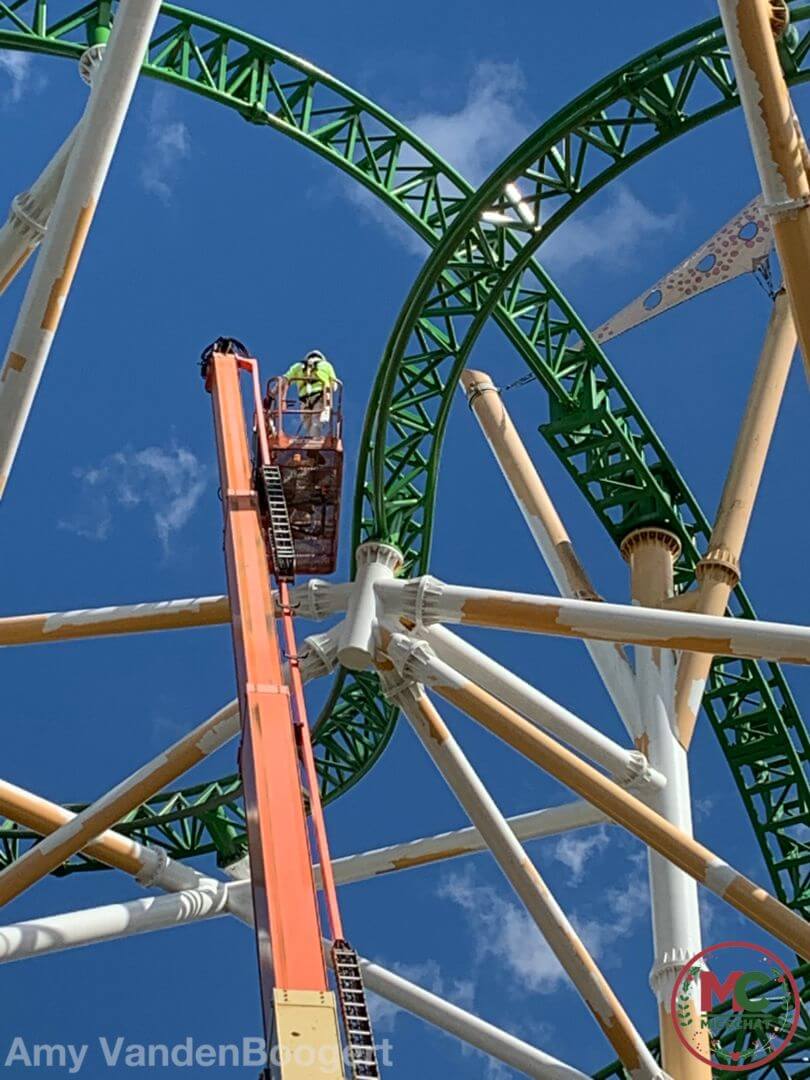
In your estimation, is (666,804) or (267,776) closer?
(267,776)

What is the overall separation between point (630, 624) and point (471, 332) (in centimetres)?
411

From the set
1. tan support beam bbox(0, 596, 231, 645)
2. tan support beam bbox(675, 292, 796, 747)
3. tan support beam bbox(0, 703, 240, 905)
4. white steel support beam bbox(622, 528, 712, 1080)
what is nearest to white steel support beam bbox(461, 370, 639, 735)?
white steel support beam bbox(622, 528, 712, 1080)

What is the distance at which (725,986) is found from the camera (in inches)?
703

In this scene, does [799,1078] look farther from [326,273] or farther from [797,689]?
[326,273]

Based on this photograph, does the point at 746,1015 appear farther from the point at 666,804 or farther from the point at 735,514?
the point at 735,514

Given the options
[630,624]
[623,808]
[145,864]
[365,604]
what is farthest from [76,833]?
[630,624]

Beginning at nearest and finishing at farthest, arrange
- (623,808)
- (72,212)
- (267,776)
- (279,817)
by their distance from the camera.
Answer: (279,817) → (267,776) → (72,212) → (623,808)

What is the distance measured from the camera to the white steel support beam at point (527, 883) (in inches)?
646

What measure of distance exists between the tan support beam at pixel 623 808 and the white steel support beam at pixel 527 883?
1.04ft

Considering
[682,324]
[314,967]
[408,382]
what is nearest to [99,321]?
[682,324]

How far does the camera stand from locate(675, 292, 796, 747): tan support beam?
1872cm

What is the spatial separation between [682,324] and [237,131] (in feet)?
35.4

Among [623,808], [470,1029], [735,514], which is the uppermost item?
[735,514]

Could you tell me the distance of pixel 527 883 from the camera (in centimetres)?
1686
